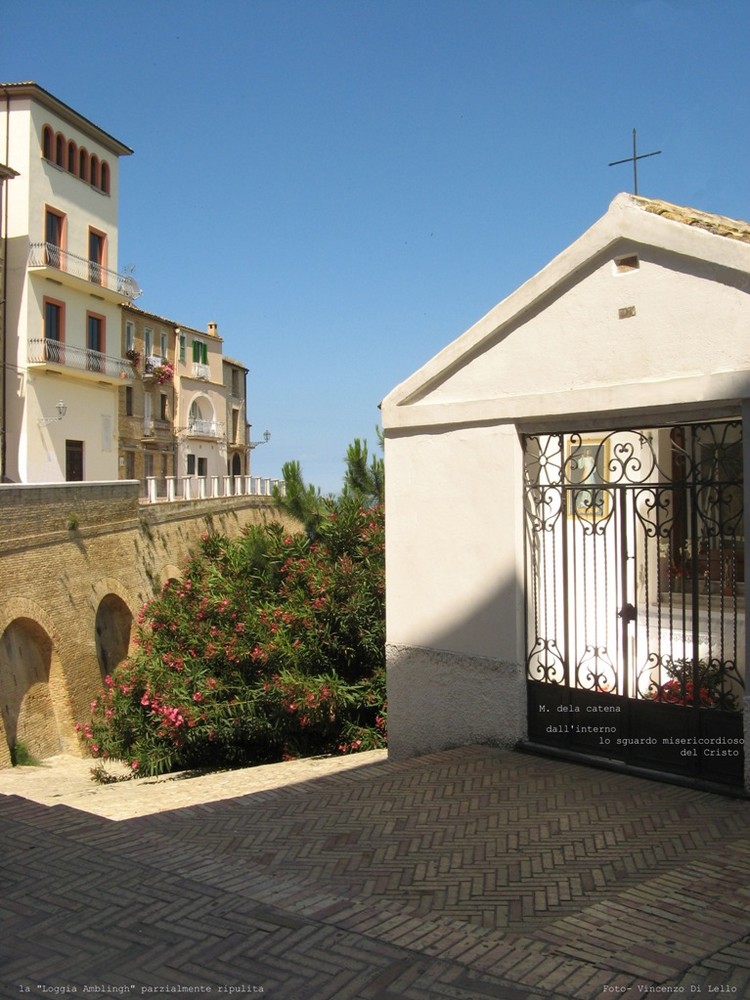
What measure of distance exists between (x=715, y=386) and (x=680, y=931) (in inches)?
134

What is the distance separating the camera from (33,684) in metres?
19.0

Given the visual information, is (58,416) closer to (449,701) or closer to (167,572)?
(167,572)

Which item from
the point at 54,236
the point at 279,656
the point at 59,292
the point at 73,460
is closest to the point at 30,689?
the point at 279,656

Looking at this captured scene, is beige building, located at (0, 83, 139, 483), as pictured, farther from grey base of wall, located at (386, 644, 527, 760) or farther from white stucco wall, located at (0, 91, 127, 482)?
grey base of wall, located at (386, 644, 527, 760)

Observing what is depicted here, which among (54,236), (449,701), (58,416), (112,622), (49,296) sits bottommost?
(112,622)

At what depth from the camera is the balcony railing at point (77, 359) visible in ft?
83.3

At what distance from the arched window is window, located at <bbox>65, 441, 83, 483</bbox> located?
8408mm

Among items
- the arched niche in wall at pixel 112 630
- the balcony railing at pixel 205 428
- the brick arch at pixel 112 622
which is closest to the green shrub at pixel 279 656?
the brick arch at pixel 112 622

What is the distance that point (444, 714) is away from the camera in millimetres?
7785

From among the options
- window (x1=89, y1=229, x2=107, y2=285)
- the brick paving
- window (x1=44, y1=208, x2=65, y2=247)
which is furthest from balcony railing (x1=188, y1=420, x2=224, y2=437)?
the brick paving

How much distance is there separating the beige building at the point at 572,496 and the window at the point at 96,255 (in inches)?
912

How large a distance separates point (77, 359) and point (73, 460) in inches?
123

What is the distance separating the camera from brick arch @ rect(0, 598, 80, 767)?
17.9 m

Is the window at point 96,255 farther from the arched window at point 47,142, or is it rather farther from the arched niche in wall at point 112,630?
the arched niche in wall at point 112,630
